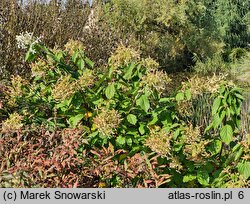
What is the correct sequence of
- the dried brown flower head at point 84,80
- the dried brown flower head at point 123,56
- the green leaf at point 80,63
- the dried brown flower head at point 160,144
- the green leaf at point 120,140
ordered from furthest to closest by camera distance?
the green leaf at point 80,63, the dried brown flower head at point 123,56, the dried brown flower head at point 84,80, the green leaf at point 120,140, the dried brown flower head at point 160,144

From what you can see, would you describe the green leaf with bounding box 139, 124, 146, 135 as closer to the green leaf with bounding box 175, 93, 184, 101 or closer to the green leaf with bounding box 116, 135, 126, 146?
the green leaf with bounding box 116, 135, 126, 146

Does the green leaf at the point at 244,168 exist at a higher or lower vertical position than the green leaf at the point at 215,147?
lower

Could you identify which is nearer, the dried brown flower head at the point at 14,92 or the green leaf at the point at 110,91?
the green leaf at the point at 110,91

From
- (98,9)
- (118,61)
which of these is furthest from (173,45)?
(118,61)

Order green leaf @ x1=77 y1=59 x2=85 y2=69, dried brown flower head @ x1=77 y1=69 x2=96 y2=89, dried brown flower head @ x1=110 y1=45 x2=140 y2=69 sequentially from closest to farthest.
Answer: dried brown flower head @ x1=77 y1=69 x2=96 y2=89 < dried brown flower head @ x1=110 y1=45 x2=140 y2=69 < green leaf @ x1=77 y1=59 x2=85 y2=69

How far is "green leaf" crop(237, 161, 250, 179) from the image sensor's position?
2006 mm

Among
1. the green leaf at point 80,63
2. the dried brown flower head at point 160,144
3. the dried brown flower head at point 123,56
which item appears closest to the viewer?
the dried brown flower head at point 160,144

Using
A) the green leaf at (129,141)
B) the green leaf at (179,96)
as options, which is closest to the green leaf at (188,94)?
the green leaf at (179,96)

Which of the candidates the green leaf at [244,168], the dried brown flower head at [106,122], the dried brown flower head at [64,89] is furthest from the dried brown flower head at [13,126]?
the green leaf at [244,168]

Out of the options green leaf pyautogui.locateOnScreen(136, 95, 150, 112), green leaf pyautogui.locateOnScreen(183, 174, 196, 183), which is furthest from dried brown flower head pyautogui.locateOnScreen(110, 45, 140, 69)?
green leaf pyautogui.locateOnScreen(183, 174, 196, 183)

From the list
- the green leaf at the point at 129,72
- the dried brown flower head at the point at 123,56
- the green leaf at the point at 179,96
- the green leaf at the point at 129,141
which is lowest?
the green leaf at the point at 129,141

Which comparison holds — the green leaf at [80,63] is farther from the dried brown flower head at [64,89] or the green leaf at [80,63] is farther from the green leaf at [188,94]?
the green leaf at [188,94]

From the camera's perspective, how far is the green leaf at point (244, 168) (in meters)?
2.01

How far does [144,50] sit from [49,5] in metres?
3.38
